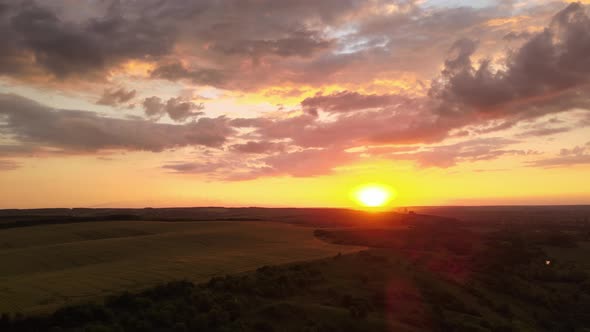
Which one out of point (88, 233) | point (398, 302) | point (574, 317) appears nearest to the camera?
point (398, 302)

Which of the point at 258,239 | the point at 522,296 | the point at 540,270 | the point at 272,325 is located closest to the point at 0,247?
the point at 258,239

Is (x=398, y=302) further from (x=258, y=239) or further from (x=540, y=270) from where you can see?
(x=258, y=239)

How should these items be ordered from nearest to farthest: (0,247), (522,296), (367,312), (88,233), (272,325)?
(272,325) → (367,312) → (522,296) → (0,247) → (88,233)

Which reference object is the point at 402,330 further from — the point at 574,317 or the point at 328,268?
the point at 574,317

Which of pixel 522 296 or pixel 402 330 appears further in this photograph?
pixel 522 296

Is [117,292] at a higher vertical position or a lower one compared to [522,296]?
higher

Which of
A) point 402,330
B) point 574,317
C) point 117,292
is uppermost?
point 117,292
